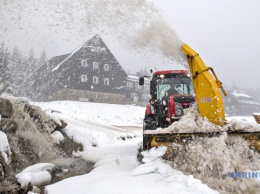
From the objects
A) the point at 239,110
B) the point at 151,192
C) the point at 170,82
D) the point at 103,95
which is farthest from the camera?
the point at 239,110

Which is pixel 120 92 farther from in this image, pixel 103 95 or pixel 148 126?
pixel 148 126

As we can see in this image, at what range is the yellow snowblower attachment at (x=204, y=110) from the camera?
413 cm

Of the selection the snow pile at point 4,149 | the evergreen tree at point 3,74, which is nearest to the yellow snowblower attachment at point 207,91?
the snow pile at point 4,149

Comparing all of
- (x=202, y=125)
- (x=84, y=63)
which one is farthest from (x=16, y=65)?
(x=202, y=125)

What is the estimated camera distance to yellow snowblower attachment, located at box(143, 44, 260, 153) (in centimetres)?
413

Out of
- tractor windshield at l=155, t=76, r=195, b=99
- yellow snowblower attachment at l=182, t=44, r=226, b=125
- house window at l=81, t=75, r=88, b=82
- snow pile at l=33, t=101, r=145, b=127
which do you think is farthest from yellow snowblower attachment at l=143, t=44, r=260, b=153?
house window at l=81, t=75, r=88, b=82

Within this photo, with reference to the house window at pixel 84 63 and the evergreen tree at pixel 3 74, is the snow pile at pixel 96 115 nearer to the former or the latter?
the evergreen tree at pixel 3 74

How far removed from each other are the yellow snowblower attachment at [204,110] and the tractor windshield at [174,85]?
1851 millimetres

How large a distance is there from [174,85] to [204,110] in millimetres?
2486

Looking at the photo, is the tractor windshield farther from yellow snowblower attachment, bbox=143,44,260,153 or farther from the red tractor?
yellow snowblower attachment, bbox=143,44,260,153

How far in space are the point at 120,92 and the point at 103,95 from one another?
11.6 feet

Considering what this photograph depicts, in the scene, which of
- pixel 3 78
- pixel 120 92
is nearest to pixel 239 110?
pixel 120 92

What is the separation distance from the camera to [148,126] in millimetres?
6465

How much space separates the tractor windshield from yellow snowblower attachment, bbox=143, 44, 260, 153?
6.07 feet
